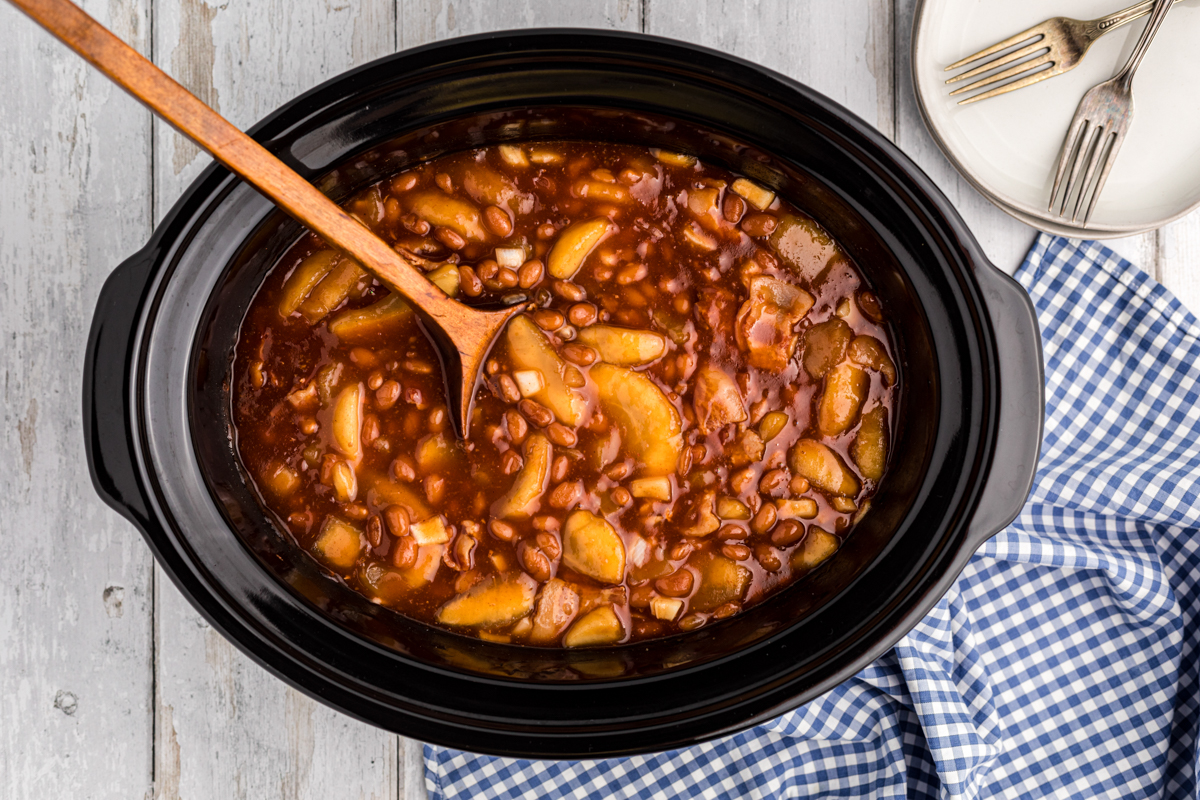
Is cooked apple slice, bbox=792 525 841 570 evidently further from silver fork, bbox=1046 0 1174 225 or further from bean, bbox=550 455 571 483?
silver fork, bbox=1046 0 1174 225

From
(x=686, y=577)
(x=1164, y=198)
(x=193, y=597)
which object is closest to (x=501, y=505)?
(x=686, y=577)

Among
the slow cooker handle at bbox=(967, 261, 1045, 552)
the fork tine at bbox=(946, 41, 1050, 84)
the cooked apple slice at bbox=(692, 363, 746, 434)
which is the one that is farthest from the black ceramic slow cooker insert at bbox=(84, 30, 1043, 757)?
the fork tine at bbox=(946, 41, 1050, 84)

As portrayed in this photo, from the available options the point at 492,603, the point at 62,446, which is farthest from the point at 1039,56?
the point at 62,446

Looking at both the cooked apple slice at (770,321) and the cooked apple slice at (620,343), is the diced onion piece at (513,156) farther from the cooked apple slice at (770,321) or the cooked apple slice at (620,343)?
the cooked apple slice at (770,321)

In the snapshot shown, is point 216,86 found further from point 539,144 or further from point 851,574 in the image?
point 851,574

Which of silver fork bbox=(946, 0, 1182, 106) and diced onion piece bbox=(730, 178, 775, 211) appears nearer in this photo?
diced onion piece bbox=(730, 178, 775, 211)

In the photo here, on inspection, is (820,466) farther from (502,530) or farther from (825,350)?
(502,530)
